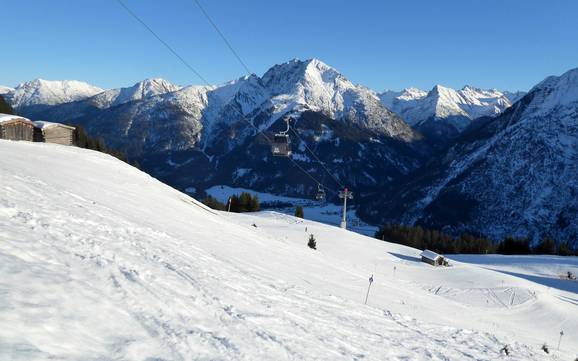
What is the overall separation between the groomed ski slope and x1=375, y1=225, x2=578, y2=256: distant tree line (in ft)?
281

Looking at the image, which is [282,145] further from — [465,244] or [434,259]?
[465,244]

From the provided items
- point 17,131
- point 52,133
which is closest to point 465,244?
point 52,133

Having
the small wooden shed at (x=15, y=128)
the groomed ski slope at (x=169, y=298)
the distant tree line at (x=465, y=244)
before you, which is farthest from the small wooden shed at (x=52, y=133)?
the distant tree line at (x=465, y=244)

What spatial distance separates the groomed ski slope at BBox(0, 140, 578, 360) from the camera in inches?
339

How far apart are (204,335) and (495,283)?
146 ft

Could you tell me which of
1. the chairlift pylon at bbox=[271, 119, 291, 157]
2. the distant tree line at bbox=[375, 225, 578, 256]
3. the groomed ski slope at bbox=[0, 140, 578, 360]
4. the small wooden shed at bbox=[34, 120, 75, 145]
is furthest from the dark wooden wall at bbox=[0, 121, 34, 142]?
the distant tree line at bbox=[375, 225, 578, 256]

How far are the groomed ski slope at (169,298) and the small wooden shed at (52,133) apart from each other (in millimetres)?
44308

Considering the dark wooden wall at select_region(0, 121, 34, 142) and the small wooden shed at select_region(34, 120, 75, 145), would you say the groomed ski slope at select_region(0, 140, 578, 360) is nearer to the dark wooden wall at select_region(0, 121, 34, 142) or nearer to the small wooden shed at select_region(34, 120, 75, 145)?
the dark wooden wall at select_region(0, 121, 34, 142)

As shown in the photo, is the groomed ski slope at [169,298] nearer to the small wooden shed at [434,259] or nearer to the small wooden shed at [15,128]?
the small wooden shed at [434,259]

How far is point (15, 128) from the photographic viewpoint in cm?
6162

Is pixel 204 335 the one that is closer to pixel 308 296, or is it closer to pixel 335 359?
pixel 335 359

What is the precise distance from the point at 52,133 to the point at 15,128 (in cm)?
759

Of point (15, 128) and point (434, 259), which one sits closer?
point (15, 128)

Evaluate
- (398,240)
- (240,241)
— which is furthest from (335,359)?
(398,240)
